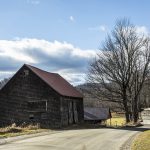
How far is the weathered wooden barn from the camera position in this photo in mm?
46656

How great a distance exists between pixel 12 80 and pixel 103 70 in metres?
14.7

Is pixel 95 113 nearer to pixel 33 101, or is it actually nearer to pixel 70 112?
pixel 70 112

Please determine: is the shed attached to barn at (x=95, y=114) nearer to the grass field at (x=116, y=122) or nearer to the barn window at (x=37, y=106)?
the grass field at (x=116, y=122)

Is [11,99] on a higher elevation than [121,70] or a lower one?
lower

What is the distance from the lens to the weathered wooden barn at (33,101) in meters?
46.7

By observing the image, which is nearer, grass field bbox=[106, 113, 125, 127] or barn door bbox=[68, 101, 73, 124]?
barn door bbox=[68, 101, 73, 124]

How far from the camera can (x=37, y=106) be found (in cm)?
4778

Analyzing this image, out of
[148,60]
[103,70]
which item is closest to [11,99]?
[103,70]

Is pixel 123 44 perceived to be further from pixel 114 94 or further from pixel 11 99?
pixel 11 99

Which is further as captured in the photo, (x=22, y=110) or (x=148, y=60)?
(x=148, y=60)

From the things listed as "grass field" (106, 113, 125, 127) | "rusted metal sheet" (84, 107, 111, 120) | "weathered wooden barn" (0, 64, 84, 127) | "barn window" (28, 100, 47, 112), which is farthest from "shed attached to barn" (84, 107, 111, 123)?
"barn window" (28, 100, 47, 112)

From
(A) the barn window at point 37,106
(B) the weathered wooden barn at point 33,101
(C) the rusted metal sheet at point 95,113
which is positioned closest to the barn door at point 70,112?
(B) the weathered wooden barn at point 33,101

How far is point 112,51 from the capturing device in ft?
192

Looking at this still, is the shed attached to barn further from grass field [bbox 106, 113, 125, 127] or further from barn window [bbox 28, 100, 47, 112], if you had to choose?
barn window [bbox 28, 100, 47, 112]
